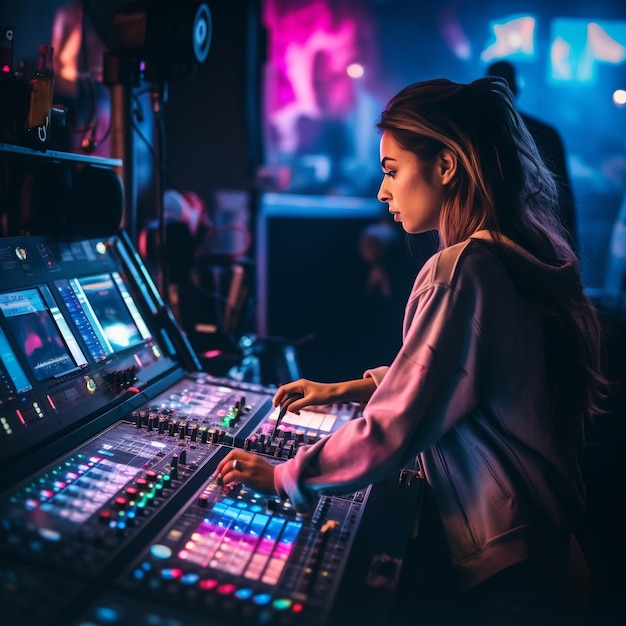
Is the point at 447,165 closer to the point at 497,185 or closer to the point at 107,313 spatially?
the point at 497,185

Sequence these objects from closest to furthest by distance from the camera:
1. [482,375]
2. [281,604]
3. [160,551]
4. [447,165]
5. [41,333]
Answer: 1. [281,604]
2. [160,551]
3. [482,375]
4. [447,165]
5. [41,333]

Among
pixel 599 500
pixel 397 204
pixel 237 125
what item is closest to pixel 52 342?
pixel 397 204

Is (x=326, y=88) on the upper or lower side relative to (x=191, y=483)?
upper

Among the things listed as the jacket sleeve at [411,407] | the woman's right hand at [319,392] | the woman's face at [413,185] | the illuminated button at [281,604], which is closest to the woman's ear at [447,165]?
the woman's face at [413,185]

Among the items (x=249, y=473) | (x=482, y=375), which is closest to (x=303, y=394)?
(x=249, y=473)

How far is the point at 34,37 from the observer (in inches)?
97.4

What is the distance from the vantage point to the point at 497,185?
1.25m

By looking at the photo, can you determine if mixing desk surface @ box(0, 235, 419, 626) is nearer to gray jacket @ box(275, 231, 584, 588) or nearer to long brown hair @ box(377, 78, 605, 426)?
gray jacket @ box(275, 231, 584, 588)

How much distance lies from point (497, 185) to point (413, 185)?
170mm

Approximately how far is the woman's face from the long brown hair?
0.02 meters

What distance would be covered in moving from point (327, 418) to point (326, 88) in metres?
5.04

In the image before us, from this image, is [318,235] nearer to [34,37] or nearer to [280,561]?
[34,37]

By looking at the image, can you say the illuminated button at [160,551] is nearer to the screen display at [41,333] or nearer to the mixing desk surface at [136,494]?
the mixing desk surface at [136,494]

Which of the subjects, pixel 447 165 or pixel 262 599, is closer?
pixel 262 599
